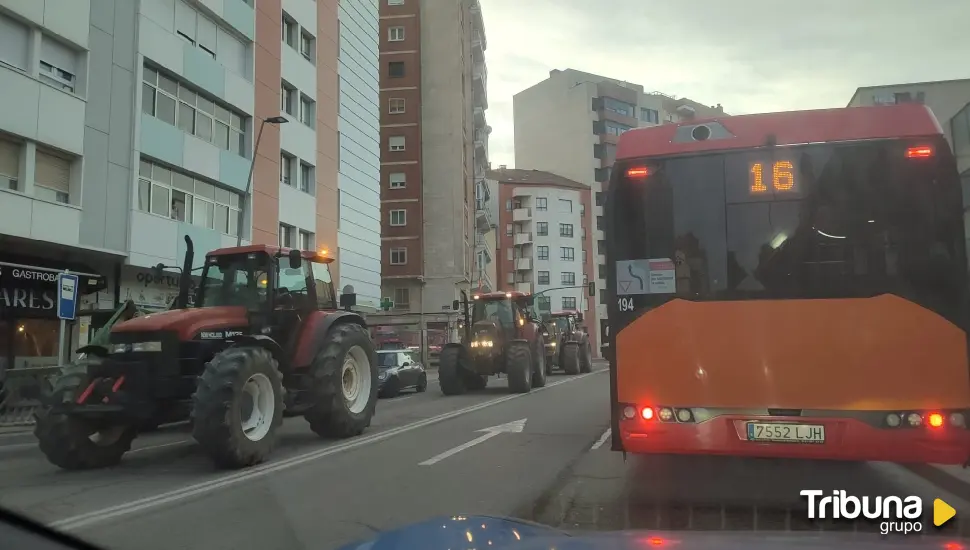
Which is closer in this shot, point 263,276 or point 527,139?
point 263,276

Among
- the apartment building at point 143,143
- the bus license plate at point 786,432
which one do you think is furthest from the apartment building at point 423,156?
the bus license plate at point 786,432

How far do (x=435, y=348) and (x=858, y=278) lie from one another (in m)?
41.9

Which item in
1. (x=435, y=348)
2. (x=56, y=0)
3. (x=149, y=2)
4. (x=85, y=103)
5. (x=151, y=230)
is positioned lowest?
(x=435, y=348)

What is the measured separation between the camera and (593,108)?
7744 centimetres

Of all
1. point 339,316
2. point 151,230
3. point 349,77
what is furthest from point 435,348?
point 339,316

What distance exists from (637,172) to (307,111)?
89.1 feet

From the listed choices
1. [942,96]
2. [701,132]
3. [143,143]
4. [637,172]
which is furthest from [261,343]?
[942,96]

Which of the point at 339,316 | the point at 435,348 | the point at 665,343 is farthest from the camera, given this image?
the point at 435,348

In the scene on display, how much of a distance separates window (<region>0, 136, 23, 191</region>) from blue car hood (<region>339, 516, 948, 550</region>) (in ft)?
57.8

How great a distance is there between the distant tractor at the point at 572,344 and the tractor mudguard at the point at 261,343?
1939 cm

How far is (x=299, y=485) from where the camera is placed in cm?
706

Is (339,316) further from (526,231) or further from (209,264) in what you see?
(526,231)

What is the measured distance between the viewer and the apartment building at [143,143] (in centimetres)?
1739

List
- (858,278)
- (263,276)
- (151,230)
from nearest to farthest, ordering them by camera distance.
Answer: (858,278) → (263,276) → (151,230)
